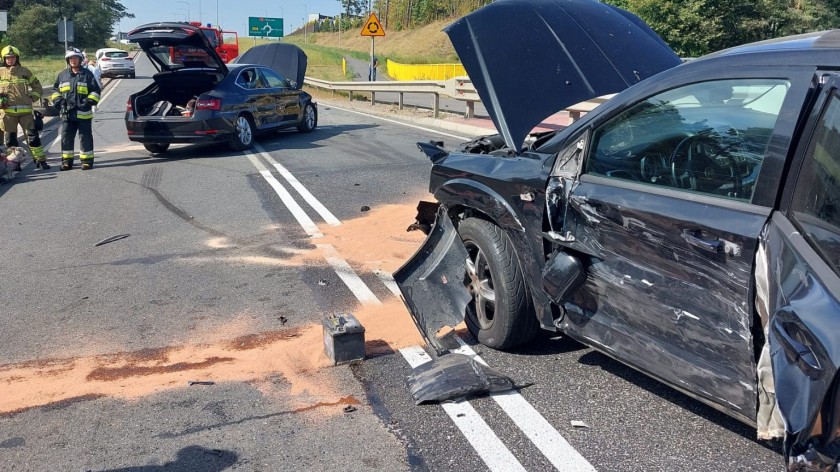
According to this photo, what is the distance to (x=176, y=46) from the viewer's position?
13.1 m

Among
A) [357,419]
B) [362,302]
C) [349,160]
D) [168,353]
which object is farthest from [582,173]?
[349,160]

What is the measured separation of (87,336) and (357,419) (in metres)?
2.31

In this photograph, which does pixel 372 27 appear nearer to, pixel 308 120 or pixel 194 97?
pixel 308 120

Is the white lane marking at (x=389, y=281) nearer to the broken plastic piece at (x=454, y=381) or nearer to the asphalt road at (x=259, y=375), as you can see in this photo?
the asphalt road at (x=259, y=375)

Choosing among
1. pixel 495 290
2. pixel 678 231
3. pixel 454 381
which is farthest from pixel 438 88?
pixel 678 231

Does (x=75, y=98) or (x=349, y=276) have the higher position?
(x=75, y=98)

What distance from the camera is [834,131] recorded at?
2615 millimetres

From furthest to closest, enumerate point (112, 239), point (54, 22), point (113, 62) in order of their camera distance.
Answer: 1. point (54, 22)
2. point (113, 62)
3. point (112, 239)

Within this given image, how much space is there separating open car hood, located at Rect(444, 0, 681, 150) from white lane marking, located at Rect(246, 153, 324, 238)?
3512 millimetres

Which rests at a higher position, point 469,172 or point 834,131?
point 834,131

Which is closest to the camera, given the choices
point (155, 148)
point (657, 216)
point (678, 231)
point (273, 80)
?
point (678, 231)

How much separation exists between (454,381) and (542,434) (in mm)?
601

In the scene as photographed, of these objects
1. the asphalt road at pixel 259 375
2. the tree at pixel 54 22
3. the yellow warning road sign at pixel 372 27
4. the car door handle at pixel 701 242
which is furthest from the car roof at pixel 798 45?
the tree at pixel 54 22

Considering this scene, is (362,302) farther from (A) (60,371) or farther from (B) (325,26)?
(B) (325,26)
